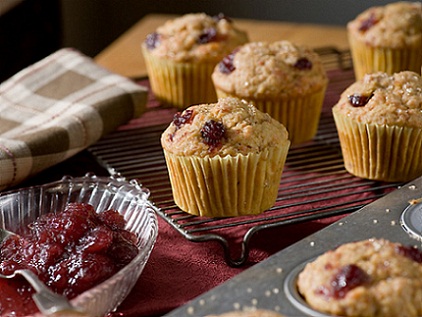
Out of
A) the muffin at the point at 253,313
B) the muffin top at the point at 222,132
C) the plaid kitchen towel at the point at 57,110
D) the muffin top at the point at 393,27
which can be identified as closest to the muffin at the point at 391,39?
the muffin top at the point at 393,27

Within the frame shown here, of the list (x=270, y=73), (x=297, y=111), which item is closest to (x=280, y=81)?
(x=270, y=73)

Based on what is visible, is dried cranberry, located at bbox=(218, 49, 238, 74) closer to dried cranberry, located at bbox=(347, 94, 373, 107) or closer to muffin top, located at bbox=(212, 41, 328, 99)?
muffin top, located at bbox=(212, 41, 328, 99)

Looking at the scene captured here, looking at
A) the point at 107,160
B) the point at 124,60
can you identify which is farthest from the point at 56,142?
the point at 124,60

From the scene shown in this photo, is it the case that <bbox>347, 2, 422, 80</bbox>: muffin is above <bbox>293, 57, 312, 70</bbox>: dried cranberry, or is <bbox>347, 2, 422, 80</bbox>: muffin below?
below

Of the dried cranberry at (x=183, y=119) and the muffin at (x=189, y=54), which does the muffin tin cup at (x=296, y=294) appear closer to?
the dried cranberry at (x=183, y=119)

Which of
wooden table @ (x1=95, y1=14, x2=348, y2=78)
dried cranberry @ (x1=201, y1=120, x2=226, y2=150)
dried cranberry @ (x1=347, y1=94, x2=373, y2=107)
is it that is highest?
dried cranberry @ (x1=201, y1=120, x2=226, y2=150)

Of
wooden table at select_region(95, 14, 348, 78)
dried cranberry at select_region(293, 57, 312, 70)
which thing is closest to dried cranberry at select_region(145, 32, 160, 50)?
wooden table at select_region(95, 14, 348, 78)
